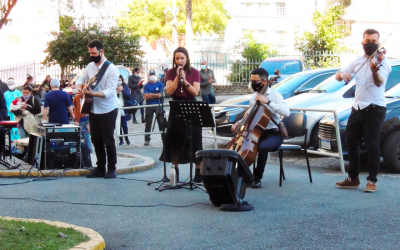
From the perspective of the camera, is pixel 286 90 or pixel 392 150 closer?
pixel 392 150

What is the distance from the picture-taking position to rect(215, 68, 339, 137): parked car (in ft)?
45.2

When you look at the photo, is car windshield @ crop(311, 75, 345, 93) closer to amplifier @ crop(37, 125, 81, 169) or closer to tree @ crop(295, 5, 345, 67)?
amplifier @ crop(37, 125, 81, 169)

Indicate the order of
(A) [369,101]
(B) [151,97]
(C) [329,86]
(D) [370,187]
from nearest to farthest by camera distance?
(A) [369,101] < (D) [370,187] < (C) [329,86] < (B) [151,97]

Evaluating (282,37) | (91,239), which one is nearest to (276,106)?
(91,239)

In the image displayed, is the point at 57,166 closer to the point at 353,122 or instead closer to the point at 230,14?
the point at 353,122

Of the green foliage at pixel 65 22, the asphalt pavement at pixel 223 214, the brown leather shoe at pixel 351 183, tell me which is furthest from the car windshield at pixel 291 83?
the green foliage at pixel 65 22

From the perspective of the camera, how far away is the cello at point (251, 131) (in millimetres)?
8242

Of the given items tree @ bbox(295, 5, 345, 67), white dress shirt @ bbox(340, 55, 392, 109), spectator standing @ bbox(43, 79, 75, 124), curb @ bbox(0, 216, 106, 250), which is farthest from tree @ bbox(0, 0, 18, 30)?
tree @ bbox(295, 5, 345, 67)

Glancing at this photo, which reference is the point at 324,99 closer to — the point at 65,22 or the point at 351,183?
the point at 351,183

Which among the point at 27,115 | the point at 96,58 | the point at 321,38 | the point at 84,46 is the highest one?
the point at 321,38

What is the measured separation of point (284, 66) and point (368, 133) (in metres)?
15.2

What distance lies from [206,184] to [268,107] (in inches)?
81.2

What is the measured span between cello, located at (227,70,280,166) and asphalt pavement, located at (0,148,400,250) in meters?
0.57

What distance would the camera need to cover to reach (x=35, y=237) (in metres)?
5.69
